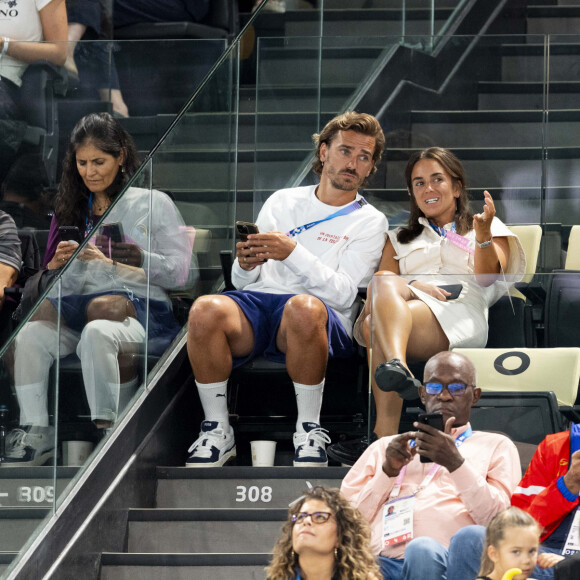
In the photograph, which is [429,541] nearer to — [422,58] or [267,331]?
[267,331]

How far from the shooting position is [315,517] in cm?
440

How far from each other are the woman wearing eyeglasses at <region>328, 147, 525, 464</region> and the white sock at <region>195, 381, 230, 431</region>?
0.48 metres

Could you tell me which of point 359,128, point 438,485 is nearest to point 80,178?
point 359,128

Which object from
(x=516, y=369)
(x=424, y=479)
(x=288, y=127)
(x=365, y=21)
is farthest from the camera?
(x=365, y=21)

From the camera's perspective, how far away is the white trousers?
529 centimetres

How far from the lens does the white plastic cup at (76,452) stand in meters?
5.44

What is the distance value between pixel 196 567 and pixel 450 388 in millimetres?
1151

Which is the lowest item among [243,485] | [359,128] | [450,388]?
[243,485]

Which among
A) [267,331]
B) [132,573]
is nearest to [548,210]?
[267,331]

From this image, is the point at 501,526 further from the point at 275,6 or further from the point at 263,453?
the point at 275,6

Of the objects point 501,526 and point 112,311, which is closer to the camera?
point 501,526

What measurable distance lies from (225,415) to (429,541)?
1668 mm

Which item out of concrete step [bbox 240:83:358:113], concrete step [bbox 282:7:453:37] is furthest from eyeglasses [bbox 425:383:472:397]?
concrete step [bbox 282:7:453:37]

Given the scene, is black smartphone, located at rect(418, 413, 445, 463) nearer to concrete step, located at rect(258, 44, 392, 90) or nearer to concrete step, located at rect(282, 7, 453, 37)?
concrete step, located at rect(258, 44, 392, 90)
